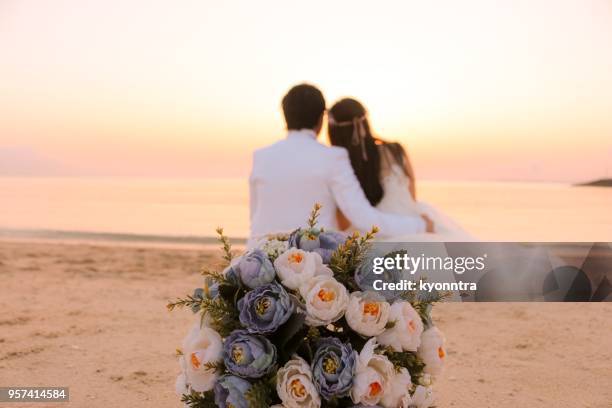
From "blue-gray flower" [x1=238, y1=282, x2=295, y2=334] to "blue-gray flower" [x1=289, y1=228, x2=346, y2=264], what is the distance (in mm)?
209

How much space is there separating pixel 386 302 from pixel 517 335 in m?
4.47

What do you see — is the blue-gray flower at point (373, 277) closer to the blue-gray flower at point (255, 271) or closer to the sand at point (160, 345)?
the blue-gray flower at point (255, 271)

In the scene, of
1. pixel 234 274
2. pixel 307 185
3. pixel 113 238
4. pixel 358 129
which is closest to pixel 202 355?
pixel 234 274

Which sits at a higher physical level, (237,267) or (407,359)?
(237,267)

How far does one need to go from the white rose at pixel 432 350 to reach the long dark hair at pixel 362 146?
2330 mm

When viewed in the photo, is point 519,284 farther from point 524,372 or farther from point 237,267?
point 237,267

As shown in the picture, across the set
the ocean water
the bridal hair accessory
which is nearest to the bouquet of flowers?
the bridal hair accessory

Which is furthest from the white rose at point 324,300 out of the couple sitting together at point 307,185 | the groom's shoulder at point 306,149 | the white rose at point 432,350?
the groom's shoulder at point 306,149

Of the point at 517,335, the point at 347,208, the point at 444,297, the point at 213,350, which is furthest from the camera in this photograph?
the point at 517,335

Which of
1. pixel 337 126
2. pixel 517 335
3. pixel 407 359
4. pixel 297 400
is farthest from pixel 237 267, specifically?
pixel 517 335

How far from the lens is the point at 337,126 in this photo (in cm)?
428

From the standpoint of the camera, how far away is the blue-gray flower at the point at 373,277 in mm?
1799

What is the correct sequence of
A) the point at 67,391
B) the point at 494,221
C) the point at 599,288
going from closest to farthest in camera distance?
1. the point at 67,391
2. the point at 599,288
3. the point at 494,221

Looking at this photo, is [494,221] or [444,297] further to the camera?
[494,221]
